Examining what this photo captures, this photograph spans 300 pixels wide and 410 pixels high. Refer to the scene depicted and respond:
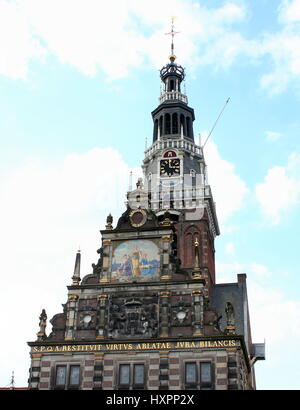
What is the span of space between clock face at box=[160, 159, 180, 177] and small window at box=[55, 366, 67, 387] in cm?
2439

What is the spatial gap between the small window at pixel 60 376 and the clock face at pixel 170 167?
960 inches

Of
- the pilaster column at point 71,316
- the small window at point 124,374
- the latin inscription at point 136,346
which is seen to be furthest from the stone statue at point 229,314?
the pilaster column at point 71,316

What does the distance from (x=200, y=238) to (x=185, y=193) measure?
15.4 feet

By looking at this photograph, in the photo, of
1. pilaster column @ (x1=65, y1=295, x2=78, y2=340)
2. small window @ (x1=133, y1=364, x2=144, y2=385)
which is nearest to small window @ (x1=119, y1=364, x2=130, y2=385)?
small window @ (x1=133, y1=364, x2=144, y2=385)

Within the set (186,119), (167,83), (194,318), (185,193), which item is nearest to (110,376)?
(194,318)

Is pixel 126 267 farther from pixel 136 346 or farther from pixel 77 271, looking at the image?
pixel 136 346

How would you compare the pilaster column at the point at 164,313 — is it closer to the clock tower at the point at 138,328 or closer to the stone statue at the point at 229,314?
the clock tower at the point at 138,328

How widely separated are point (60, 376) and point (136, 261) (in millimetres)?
8575

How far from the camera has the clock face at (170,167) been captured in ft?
194

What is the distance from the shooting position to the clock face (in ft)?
194

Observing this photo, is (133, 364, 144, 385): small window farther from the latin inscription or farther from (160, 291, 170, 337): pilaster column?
(160, 291, 170, 337): pilaster column

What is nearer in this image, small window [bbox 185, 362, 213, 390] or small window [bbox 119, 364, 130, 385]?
small window [bbox 185, 362, 213, 390]
